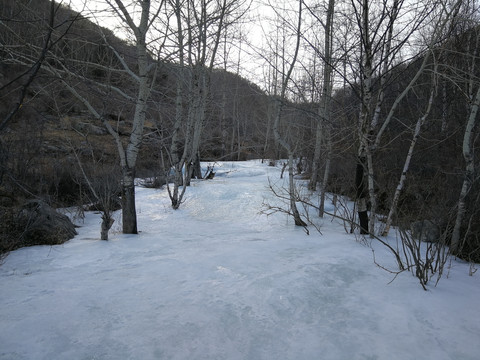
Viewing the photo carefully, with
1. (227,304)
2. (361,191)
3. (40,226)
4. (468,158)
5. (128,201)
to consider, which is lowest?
(227,304)

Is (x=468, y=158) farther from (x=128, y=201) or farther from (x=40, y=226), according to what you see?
(x=40, y=226)

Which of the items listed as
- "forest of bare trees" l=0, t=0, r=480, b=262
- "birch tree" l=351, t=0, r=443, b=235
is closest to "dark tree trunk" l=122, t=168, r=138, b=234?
"forest of bare trees" l=0, t=0, r=480, b=262

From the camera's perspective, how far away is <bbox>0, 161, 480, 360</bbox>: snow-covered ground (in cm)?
188

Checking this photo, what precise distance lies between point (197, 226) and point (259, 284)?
3248 mm

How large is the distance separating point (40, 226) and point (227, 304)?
140 inches

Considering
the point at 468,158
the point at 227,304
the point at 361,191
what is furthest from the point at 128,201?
the point at 468,158

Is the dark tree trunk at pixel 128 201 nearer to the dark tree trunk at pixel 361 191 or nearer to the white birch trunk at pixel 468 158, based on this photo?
the dark tree trunk at pixel 361 191

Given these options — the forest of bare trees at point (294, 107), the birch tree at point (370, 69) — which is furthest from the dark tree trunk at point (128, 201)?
the birch tree at point (370, 69)

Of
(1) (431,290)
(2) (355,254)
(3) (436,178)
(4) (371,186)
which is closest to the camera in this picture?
(1) (431,290)

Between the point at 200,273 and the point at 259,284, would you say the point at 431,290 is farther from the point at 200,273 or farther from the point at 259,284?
the point at 200,273

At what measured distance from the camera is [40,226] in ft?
14.5

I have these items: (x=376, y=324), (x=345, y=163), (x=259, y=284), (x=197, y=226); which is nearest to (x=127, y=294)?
(x=259, y=284)

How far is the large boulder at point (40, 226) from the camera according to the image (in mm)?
4293

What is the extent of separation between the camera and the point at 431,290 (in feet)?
9.00
